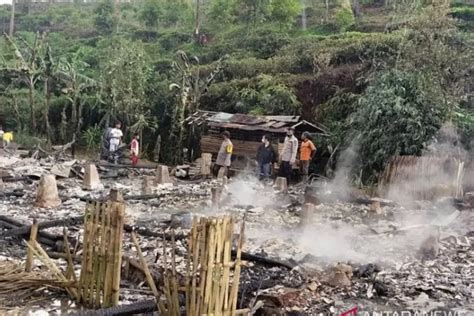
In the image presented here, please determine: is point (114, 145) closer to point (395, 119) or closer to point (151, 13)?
point (395, 119)

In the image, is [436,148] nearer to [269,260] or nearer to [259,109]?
[259,109]

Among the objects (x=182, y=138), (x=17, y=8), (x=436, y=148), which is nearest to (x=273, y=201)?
(x=436, y=148)

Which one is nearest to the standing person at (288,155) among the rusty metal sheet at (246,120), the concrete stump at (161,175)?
the rusty metal sheet at (246,120)

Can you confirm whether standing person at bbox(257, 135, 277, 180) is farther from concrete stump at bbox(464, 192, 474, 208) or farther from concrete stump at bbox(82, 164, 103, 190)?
concrete stump at bbox(464, 192, 474, 208)

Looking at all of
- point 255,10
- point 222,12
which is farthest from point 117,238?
point 222,12

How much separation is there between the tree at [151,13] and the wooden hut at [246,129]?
1963 centimetres

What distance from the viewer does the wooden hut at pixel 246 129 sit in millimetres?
16469

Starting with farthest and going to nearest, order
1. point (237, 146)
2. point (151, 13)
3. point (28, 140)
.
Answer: point (151, 13)
point (28, 140)
point (237, 146)

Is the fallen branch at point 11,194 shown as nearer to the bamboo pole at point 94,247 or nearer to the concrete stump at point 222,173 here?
the concrete stump at point 222,173

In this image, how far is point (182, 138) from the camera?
20.2 meters

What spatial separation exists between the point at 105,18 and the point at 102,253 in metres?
35.1

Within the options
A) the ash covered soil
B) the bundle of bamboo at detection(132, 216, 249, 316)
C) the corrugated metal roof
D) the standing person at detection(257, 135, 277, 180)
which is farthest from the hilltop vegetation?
the bundle of bamboo at detection(132, 216, 249, 316)

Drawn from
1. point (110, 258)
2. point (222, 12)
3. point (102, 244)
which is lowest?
point (110, 258)

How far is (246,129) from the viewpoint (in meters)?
16.9
